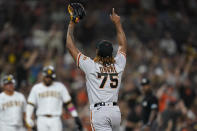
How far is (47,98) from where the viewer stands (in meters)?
12.2

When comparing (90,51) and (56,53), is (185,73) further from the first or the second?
(56,53)

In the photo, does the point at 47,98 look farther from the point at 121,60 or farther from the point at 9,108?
the point at 121,60

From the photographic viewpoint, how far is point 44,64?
17.4 metres

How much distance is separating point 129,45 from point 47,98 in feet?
23.8

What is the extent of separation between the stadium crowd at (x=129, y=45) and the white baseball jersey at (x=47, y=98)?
2.75 meters

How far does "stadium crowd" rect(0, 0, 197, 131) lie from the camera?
16.4 m

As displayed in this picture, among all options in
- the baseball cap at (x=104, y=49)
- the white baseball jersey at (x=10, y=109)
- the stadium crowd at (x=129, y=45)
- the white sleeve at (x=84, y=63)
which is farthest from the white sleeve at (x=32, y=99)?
the baseball cap at (x=104, y=49)

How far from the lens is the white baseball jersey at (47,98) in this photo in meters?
12.1

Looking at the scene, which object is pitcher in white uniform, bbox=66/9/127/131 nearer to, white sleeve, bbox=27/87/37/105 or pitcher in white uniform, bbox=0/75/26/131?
white sleeve, bbox=27/87/37/105

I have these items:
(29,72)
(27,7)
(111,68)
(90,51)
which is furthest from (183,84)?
(111,68)

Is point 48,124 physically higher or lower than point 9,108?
lower

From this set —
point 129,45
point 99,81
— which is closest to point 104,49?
point 99,81

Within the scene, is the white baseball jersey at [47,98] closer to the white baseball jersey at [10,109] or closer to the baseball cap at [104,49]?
the white baseball jersey at [10,109]

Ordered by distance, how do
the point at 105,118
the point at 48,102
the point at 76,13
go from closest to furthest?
the point at 105,118
the point at 76,13
the point at 48,102
